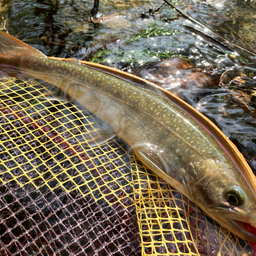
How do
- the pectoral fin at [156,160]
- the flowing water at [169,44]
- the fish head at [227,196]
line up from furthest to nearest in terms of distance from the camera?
the flowing water at [169,44] < the pectoral fin at [156,160] < the fish head at [227,196]

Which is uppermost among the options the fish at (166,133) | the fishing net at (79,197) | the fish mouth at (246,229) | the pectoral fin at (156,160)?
the fish at (166,133)

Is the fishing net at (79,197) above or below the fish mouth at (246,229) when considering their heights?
below

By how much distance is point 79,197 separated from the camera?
260 centimetres

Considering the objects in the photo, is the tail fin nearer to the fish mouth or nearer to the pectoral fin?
the pectoral fin

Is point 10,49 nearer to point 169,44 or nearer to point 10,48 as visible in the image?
point 10,48

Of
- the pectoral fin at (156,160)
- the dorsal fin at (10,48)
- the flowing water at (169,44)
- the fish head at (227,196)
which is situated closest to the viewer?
the fish head at (227,196)

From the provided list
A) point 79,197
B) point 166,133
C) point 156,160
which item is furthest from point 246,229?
point 79,197

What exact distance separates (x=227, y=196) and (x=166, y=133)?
1001 millimetres

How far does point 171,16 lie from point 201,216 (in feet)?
20.6

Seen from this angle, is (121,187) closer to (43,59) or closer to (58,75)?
(58,75)

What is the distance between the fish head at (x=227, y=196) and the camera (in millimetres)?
1970

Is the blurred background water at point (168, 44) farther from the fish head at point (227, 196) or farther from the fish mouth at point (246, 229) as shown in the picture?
the fish mouth at point (246, 229)

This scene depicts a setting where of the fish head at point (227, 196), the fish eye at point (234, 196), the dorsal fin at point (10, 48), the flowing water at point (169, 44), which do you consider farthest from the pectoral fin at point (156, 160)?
the dorsal fin at point (10, 48)

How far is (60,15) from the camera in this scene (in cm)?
589
